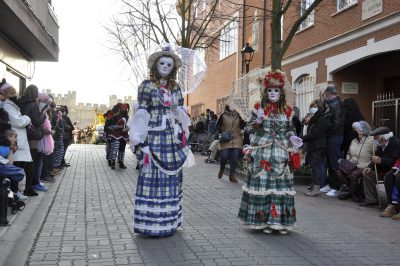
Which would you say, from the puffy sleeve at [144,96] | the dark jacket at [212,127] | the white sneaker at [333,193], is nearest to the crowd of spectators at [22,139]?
the puffy sleeve at [144,96]

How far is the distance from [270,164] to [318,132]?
12.7 feet

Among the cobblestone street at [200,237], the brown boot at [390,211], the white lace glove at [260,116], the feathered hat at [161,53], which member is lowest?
the cobblestone street at [200,237]

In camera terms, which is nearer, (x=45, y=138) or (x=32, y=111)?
(x=32, y=111)

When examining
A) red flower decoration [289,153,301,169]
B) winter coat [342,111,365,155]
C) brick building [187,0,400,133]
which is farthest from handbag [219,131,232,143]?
red flower decoration [289,153,301,169]

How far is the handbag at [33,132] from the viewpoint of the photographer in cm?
870

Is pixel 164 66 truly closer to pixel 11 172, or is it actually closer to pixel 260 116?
pixel 260 116

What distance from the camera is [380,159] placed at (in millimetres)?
8695

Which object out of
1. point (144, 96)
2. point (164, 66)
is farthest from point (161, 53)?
point (144, 96)

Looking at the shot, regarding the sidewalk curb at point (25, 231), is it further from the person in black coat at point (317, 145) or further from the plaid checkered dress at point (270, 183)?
the person in black coat at point (317, 145)

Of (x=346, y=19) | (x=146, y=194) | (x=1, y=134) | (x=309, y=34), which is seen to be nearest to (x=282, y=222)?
(x=146, y=194)

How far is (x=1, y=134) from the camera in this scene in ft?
24.0

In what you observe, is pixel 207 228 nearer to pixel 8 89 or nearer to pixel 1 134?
pixel 1 134

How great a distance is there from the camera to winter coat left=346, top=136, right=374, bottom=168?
945 cm

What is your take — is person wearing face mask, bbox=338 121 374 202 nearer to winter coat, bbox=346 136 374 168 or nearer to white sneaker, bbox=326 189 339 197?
winter coat, bbox=346 136 374 168
